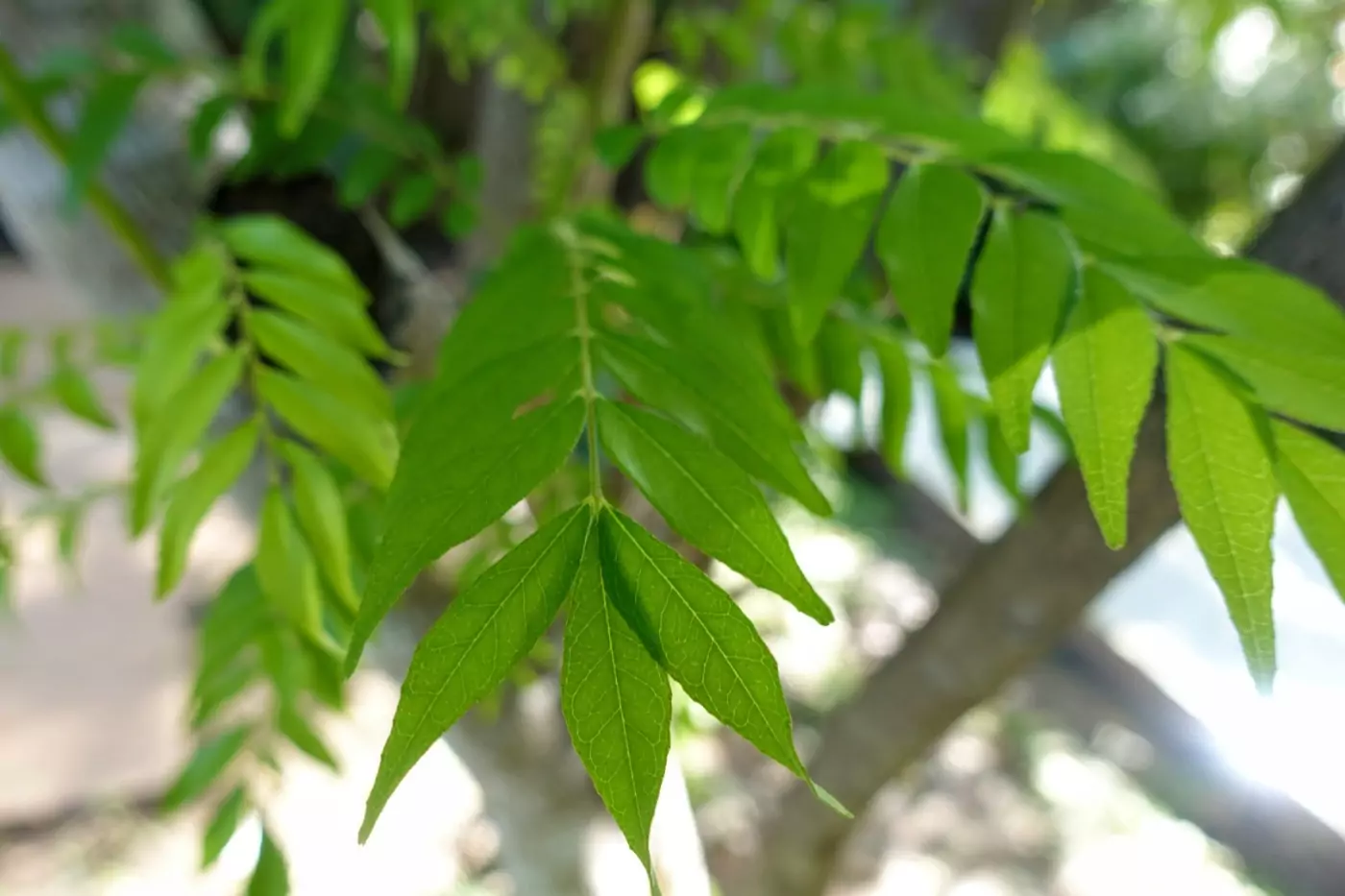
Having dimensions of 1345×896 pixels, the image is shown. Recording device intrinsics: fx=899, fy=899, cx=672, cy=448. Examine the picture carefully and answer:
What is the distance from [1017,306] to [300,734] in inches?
15.1

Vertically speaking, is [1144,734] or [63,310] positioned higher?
[63,310]

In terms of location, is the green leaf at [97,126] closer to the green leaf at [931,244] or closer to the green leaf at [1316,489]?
the green leaf at [931,244]

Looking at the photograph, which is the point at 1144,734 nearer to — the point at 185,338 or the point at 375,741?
the point at 375,741

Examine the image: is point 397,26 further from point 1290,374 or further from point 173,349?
point 1290,374

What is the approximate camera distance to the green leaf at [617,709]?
19 cm

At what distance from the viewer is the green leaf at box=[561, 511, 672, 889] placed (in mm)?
187

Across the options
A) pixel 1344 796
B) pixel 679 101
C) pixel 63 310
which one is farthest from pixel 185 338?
pixel 63 310

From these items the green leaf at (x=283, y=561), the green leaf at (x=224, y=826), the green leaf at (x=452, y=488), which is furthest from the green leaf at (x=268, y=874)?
the green leaf at (x=452, y=488)

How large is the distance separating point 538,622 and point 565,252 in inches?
8.2

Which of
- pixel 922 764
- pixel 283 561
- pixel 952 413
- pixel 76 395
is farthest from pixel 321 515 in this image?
pixel 922 764

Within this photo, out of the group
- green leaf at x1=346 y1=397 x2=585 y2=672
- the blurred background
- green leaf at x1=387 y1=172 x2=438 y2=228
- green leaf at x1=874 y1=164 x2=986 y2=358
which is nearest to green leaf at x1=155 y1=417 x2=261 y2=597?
green leaf at x1=346 y1=397 x2=585 y2=672

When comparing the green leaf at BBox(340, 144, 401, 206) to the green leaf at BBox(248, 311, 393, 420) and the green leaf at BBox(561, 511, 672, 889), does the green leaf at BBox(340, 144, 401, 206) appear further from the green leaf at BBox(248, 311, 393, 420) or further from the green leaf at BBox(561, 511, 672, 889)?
the green leaf at BBox(561, 511, 672, 889)

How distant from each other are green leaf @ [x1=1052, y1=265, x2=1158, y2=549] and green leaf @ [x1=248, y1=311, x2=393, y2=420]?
237 millimetres

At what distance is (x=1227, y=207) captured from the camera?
2049 mm
